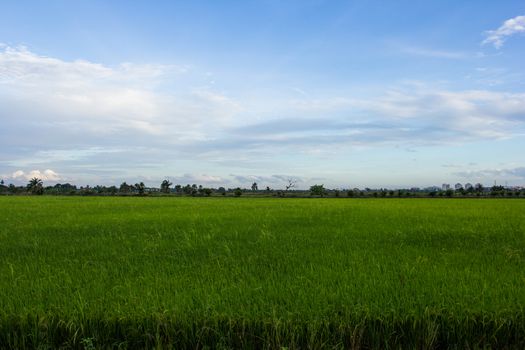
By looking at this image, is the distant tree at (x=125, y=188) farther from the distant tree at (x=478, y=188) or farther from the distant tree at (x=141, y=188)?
the distant tree at (x=478, y=188)

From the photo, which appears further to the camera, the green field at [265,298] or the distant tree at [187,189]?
the distant tree at [187,189]

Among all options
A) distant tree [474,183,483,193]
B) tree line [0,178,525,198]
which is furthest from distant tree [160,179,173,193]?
distant tree [474,183,483,193]

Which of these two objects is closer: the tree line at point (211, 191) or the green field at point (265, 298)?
the green field at point (265, 298)

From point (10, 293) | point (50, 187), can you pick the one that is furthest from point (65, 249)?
point (50, 187)

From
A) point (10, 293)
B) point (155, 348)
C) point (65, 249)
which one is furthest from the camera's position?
point (65, 249)

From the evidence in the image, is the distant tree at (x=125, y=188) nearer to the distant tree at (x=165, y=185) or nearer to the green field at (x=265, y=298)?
the distant tree at (x=165, y=185)

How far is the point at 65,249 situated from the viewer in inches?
312

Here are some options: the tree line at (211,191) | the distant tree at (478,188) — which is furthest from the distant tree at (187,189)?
the distant tree at (478,188)

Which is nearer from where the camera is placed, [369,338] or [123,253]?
[369,338]

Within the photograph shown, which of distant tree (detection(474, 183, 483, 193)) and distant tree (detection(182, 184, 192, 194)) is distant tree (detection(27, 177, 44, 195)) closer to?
distant tree (detection(182, 184, 192, 194))

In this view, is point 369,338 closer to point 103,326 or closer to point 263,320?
point 263,320

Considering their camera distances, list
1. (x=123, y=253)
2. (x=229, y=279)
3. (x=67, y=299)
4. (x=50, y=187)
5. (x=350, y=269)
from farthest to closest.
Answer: (x=50, y=187), (x=123, y=253), (x=350, y=269), (x=229, y=279), (x=67, y=299)

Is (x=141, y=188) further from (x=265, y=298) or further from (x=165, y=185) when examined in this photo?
(x=265, y=298)

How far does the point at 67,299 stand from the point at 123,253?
2937mm
